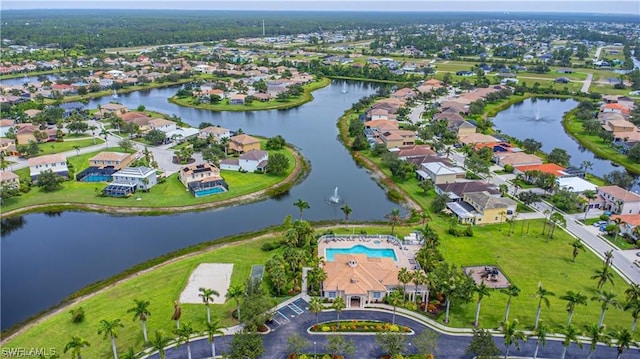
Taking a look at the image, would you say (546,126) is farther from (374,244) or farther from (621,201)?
(374,244)

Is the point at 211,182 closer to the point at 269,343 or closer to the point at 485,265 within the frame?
the point at 269,343

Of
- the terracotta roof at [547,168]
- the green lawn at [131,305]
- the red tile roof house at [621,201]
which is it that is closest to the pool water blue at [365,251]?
the green lawn at [131,305]

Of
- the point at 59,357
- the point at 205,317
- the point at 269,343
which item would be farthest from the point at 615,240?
the point at 59,357

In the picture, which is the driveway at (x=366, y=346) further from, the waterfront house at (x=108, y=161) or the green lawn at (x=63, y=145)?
the green lawn at (x=63, y=145)

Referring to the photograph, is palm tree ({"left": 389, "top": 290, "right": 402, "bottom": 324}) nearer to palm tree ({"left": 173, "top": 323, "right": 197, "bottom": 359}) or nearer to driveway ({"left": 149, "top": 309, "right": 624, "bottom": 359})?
driveway ({"left": 149, "top": 309, "right": 624, "bottom": 359})

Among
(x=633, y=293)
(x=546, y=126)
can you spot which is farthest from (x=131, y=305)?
(x=546, y=126)
